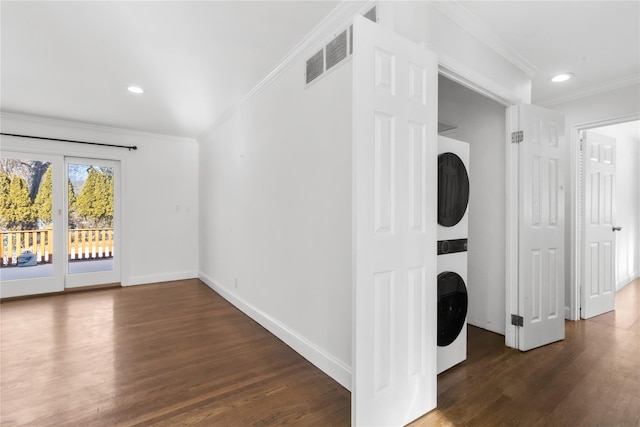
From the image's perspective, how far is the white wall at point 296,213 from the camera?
2.13 metres

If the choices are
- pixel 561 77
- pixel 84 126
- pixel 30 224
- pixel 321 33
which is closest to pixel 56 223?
pixel 30 224

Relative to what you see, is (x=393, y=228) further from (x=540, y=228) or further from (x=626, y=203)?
(x=626, y=203)

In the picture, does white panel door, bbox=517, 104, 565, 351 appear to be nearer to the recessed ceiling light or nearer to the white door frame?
the recessed ceiling light

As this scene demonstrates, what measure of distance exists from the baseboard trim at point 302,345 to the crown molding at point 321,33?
2356 mm

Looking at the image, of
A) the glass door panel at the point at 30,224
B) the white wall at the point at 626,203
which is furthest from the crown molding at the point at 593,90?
the glass door panel at the point at 30,224

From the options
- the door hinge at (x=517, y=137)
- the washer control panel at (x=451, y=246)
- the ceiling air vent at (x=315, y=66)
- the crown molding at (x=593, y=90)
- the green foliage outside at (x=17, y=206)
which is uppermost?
the crown molding at (x=593, y=90)

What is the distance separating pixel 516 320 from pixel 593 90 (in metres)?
2.62

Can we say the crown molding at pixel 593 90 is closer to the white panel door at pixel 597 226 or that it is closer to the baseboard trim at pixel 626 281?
the white panel door at pixel 597 226

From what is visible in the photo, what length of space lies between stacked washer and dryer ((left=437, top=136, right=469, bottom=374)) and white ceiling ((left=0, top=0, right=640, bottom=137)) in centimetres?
99

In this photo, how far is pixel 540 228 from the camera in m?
2.70

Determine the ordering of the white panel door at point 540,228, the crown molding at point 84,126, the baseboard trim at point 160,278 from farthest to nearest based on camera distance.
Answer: the baseboard trim at point 160,278, the crown molding at point 84,126, the white panel door at point 540,228

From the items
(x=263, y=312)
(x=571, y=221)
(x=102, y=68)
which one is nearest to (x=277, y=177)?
(x=263, y=312)

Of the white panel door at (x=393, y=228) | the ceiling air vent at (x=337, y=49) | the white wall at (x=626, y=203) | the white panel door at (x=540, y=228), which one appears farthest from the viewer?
the white wall at (x=626, y=203)

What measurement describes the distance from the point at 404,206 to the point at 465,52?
4.52ft
